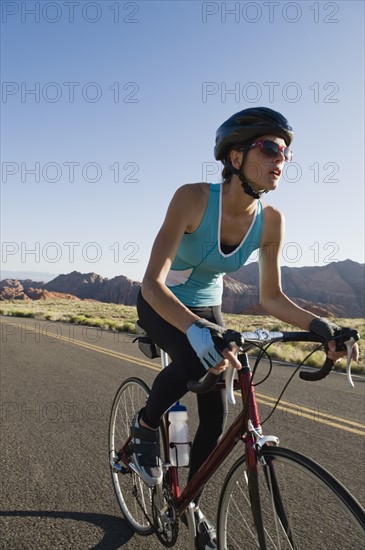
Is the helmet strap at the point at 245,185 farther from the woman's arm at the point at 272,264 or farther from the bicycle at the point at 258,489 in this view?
the bicycle at the point at 258,489

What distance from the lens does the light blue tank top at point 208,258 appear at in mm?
2480

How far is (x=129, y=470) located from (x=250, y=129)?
94.3 inches

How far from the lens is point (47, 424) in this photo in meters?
5.57

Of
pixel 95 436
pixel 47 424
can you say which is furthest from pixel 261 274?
pixel 47 424

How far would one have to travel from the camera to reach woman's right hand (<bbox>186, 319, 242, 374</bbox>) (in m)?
1.78

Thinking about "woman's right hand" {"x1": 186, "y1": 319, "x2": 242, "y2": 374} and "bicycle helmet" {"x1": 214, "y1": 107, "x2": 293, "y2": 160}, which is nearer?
"woman's right hand" {"x1": 186, "y1": 319, "x2": 242, "y2": 374}

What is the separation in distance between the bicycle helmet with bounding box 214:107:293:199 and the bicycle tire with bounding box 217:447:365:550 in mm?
1340

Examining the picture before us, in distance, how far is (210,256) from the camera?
8.39 feet

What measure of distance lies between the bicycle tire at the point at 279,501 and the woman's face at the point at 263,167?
1.31m

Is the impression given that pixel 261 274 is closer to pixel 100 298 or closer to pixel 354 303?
pixel 354 303

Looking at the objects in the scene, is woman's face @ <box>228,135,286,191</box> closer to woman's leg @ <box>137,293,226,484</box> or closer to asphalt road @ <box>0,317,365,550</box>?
woman's leg @ <box>137,293,226,484</box>

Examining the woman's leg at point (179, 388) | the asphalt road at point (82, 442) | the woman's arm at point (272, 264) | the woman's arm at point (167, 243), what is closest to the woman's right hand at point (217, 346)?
the woman's arm at point (167, 243)

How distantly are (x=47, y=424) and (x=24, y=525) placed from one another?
253cm

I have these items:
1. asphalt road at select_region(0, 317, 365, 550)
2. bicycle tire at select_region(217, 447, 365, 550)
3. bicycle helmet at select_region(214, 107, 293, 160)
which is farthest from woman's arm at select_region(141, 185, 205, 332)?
asphalt road at select_region(0, 317, 365, 550)
